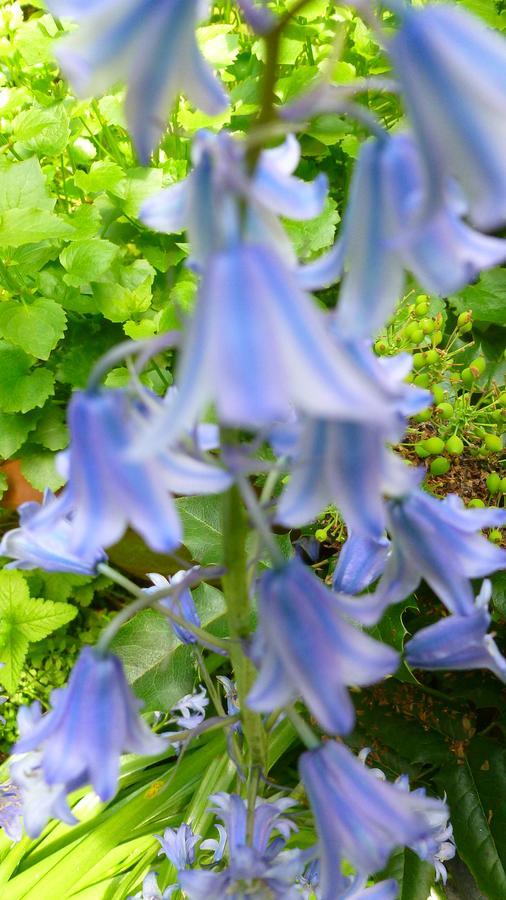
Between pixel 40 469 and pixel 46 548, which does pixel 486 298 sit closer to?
pixel 40 469

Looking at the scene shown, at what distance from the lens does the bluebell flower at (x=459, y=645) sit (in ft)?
1.92

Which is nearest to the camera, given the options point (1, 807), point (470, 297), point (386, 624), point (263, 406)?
point (263, 406)

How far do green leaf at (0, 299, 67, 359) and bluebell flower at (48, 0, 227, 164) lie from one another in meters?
0.88

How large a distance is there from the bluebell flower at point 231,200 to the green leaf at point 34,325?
2.65ft

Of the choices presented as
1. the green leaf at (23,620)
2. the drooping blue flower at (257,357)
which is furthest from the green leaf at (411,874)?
the drooping blue flower at (257,357)

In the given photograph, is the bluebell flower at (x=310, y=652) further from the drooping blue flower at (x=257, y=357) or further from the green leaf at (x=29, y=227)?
the green leaf at (x=29, y=227)

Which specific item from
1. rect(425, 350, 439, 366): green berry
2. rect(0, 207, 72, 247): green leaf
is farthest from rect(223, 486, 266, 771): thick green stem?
rect(0, 207, 72, 247): green leaf

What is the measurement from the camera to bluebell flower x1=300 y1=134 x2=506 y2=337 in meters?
0.40

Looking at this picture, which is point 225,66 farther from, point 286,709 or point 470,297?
point 286,709

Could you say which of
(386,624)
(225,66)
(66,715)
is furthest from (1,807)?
(225,66)

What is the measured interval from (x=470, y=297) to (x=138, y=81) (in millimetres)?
1038

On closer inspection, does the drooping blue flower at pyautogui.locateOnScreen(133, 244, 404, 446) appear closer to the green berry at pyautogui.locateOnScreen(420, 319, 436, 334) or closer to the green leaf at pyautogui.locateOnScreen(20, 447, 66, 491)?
the green berry at pyautogui.locateOnScreen(420, 319, 436, 334)

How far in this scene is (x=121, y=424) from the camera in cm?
42

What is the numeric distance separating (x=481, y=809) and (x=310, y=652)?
91 centimetres
